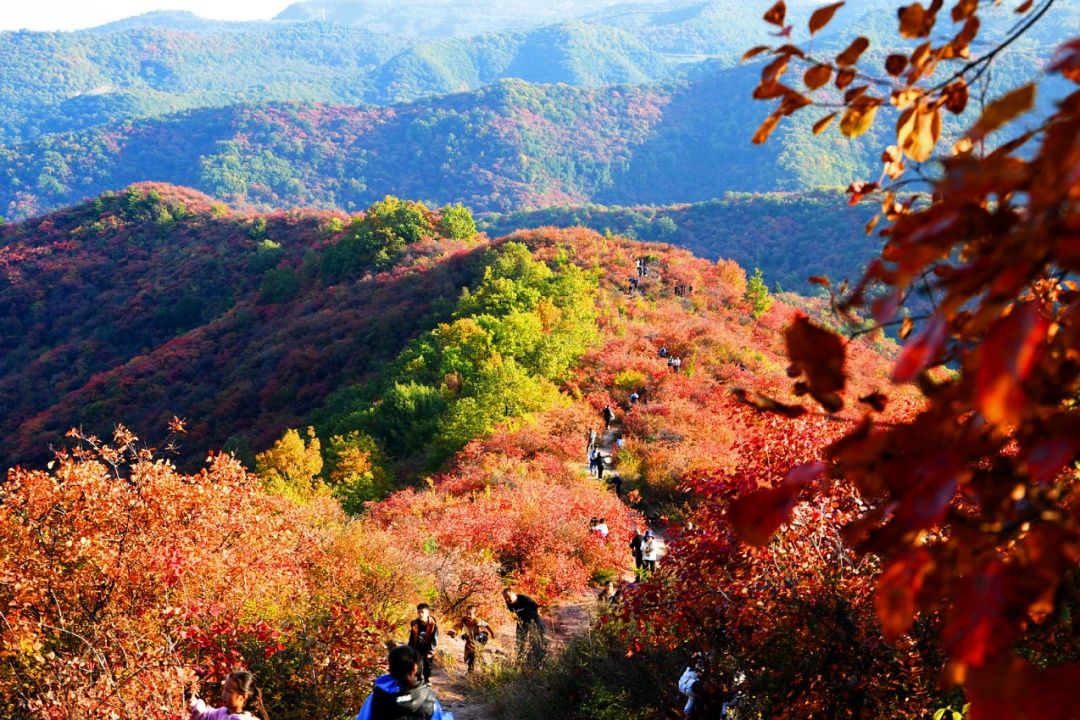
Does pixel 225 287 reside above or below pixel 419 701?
below

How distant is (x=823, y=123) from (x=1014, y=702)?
53.3 inches

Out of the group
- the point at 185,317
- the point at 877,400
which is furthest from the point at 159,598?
the point at 185,317

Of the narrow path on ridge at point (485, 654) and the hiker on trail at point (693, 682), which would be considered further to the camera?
the narrow path on ridge at point (485, 654)

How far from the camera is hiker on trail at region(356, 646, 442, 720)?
15.6ft

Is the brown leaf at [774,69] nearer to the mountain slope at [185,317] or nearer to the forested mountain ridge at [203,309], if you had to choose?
the forested mountain ridge at [203,309]

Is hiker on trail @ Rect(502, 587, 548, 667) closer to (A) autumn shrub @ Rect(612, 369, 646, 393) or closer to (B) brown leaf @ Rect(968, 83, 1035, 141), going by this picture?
(B) brown leaf @ Rect(968, 83, 1035, 141)

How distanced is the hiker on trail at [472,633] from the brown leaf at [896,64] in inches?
344

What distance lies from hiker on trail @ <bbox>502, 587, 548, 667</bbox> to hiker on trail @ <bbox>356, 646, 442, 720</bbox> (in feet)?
14.0

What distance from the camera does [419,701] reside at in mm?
4781

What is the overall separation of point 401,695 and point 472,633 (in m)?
5.41

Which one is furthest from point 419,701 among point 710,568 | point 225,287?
point 225,287

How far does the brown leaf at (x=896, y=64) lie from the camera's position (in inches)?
73.8

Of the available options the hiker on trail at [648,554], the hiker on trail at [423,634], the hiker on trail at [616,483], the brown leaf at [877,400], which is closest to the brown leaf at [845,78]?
the brown leaf at [877,400]

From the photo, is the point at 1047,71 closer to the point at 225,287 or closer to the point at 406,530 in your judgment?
the point at 406,530
